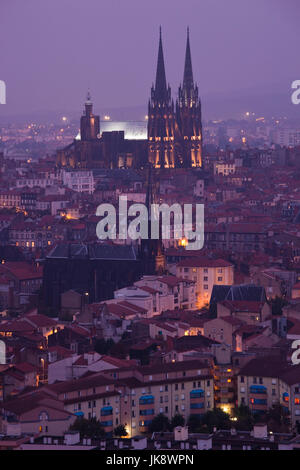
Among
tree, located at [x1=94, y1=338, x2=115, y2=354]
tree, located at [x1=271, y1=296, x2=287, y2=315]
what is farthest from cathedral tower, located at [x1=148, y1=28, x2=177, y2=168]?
tree, located at [x1=94, y1=338, x2=115, y2=354]

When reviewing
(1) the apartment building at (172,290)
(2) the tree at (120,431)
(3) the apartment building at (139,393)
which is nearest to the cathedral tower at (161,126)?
(1) the apartment building at (172,290)

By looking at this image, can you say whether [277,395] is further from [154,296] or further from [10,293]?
[10,293]

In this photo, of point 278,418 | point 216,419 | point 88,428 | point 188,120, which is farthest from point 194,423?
point 188,120

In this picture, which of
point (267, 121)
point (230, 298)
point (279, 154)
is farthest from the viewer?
point (267, 121)

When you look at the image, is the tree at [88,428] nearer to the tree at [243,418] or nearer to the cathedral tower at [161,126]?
the tree at [243,418]

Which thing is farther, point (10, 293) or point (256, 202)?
point (256, 202)
